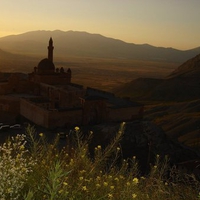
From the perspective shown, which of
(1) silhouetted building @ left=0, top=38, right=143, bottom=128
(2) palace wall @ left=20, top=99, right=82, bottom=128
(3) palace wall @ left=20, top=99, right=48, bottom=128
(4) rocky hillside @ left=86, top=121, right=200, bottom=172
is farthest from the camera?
(1) silhouetted building @ left=0, top=38, right=143, bottom=128

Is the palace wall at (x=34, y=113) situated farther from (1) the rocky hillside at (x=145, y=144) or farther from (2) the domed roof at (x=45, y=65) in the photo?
(2) the domed roof at (x=45, y=65)

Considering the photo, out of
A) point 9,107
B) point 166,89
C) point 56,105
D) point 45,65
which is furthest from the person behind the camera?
point 166,89

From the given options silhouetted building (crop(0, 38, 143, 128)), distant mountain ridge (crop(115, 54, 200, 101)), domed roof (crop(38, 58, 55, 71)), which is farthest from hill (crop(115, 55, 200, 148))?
domed roof (crop(38, 58, 55, 71))

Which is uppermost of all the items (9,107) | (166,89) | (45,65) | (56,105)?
(45,65)

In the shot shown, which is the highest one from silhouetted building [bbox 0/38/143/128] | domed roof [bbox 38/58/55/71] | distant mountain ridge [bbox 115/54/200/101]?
domed roof [bbox 38/58/55/71]

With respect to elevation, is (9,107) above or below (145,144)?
above

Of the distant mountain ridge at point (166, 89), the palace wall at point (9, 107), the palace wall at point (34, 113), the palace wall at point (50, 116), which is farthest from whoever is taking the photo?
the distant mountain ridge at point (166, 89)

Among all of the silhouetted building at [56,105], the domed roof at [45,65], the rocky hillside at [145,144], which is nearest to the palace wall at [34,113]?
the silhouetted building at [56,105]

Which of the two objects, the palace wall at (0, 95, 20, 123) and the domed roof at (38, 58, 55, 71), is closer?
the palace wall at (0, 95, 20, 123)

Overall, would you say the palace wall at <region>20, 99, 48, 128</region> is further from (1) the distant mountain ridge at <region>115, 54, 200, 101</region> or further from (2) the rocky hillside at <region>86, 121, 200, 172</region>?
(1) the distant mountain ridge at <region>115, 54, 200, 101</region>

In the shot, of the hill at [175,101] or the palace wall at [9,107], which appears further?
the hill at [175,101]

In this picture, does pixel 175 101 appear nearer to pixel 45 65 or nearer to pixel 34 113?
pixel 45 65

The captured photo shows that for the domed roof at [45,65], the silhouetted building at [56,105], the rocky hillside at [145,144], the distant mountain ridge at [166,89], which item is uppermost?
the domed roof at [45,65]

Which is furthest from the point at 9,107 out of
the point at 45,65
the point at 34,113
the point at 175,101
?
the point at 175,101
